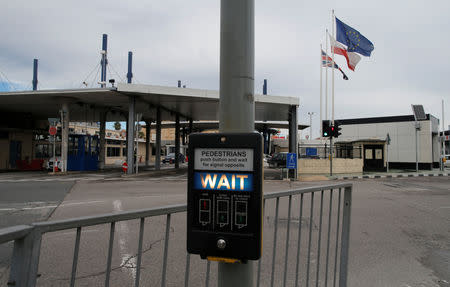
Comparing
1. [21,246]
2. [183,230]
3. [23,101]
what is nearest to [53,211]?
[183,230]

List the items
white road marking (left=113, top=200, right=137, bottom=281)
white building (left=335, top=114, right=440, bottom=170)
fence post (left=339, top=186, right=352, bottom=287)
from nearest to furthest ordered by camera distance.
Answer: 1. fence post (left=339, top=186, right=352, bottom=287)
2. white road marking (left=113, top=200, right=137, bottom=281)
3. white building (left=335, top=114, right=440, bottom=170)

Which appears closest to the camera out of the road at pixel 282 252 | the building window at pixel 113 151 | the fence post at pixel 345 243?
the fence post at pixel 345 243

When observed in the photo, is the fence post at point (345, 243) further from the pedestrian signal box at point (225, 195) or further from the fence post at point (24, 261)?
the fence post at point (24, 261)

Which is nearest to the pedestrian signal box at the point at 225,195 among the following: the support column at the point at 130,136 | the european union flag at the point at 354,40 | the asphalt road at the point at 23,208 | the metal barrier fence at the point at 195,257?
the metal barrier fence at the point at 195,257

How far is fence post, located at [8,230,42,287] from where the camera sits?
126 cm

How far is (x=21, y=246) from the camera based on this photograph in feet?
4.17

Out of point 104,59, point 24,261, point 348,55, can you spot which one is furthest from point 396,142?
point 24,261

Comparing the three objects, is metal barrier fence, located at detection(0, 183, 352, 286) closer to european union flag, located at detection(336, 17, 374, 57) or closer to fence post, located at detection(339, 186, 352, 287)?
fence post, located at detection(339, 186, 352, 287)

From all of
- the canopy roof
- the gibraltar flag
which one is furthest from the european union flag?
the canopy roof

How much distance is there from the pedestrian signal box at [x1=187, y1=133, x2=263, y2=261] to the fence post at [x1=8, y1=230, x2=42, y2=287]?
0.70 metres

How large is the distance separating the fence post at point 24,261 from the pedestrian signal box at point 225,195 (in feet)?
2.30

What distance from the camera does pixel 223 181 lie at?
1.47 meters

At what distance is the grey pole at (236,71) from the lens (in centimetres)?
155

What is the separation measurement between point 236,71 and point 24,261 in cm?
133
